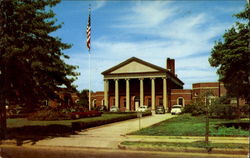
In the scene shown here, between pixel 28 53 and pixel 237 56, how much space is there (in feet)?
37.2

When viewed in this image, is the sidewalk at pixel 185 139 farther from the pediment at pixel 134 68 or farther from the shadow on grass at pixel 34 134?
the pediment at pixel 134 68

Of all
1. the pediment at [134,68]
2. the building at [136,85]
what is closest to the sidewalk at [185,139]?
the building at [136,85]

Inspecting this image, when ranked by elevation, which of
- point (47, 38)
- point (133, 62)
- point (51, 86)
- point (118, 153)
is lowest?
point (118, 153)

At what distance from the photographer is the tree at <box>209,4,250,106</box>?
1591 cm

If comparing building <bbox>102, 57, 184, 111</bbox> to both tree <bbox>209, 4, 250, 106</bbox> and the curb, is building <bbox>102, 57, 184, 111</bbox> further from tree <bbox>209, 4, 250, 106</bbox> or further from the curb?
the curb

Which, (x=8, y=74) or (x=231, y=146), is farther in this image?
(x=8, y=74)

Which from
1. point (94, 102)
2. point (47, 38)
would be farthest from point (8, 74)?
point (94, 102)

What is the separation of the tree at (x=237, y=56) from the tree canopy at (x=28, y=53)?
9.60 meters

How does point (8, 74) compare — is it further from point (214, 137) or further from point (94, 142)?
point (214, 137)

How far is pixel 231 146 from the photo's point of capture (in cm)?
1192

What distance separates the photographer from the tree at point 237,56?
52.2 feet

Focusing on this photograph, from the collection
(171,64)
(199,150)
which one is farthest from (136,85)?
(199,150)

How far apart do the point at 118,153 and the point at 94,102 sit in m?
63.5

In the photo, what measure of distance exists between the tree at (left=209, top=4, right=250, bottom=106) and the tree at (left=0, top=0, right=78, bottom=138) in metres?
9.55
